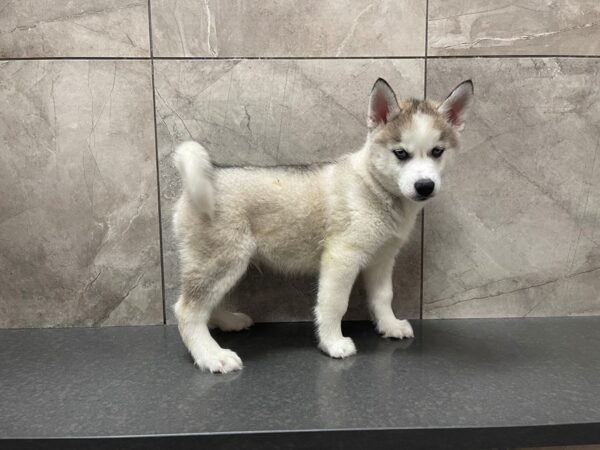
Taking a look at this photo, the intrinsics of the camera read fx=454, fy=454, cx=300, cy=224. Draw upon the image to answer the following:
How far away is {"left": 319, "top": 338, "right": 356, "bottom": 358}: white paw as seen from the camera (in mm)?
1815

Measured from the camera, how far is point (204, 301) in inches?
69.3

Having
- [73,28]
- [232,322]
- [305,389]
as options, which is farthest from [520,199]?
[73,28]

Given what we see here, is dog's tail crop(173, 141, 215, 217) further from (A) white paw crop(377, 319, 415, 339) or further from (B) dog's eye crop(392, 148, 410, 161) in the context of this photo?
(A) white paw crop(377, 319, 415, 339)

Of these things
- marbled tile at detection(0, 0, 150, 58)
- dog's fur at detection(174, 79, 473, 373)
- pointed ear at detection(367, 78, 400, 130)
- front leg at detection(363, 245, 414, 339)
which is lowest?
front leg at detection(363, 245, 414, 339)

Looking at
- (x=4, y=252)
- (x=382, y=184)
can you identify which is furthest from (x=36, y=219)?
(x=382, y=184)

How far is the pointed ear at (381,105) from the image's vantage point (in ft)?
5.62

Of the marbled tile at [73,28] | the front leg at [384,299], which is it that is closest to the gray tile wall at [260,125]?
the marbled tile at [73,28]

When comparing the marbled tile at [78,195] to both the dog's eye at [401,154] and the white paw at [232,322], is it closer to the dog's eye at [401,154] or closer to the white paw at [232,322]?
the white paw at [232,322]

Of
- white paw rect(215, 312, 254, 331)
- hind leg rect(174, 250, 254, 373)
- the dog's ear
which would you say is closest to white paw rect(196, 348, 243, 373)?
hind leg rect(174, 250, 254, 373)

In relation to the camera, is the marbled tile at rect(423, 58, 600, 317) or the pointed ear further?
the marbled tile at rect(423, 58, 600, 317)

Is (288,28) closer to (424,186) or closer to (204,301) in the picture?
(424,186)

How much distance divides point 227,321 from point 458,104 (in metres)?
1.38

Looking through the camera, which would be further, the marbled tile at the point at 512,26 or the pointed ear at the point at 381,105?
the marbled tile at the point at 512,26

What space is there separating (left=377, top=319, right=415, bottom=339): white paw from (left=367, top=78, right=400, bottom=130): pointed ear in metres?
0.88
